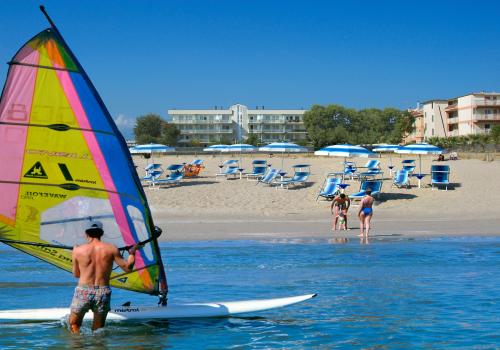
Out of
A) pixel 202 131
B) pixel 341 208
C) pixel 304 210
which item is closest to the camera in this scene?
pixel 341 208

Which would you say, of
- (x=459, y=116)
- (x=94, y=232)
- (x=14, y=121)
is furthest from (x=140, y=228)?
(x=459, y=116)

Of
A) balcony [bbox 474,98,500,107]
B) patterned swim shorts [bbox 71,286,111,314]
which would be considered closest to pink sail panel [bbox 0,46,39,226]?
patterned swim shorts [bbox 71,286,111,314]

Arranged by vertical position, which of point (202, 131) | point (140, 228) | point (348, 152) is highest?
point (202, 131)

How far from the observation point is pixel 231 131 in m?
127

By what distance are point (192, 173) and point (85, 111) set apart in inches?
1069

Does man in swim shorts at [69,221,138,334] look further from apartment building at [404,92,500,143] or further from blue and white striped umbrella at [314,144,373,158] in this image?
apartment building at [404,92,500,143]

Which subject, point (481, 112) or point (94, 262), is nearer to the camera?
point (94, 262)

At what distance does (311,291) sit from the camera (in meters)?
12.0

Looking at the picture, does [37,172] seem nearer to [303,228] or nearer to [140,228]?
[140,228]

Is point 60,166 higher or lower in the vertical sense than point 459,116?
lower

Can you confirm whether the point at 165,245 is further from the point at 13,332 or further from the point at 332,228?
the point at 13,332

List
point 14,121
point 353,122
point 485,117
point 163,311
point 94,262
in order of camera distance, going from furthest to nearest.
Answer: point 353,122, point 485,117, point 163,311, point 14,121, point 94,262

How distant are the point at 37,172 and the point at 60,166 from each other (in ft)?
0.85

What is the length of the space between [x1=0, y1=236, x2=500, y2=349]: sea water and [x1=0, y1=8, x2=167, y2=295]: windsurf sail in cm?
98
